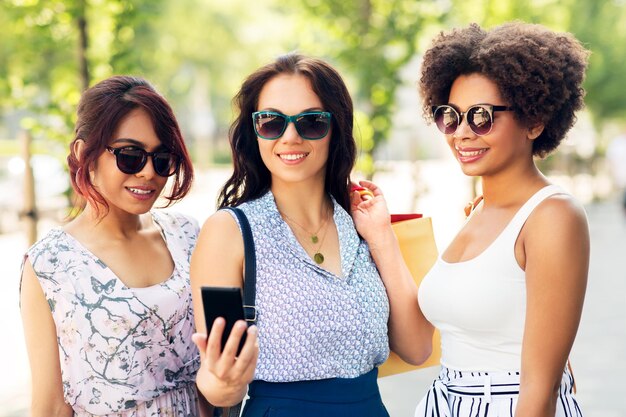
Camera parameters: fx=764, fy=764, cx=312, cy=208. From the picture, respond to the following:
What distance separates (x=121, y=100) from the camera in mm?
2746

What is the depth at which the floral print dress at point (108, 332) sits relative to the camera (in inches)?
102

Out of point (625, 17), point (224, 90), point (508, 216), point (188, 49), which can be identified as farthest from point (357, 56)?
point (224, 90)

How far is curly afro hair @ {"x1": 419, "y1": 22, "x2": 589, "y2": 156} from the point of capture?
2.49m

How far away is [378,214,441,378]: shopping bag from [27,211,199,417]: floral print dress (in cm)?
86

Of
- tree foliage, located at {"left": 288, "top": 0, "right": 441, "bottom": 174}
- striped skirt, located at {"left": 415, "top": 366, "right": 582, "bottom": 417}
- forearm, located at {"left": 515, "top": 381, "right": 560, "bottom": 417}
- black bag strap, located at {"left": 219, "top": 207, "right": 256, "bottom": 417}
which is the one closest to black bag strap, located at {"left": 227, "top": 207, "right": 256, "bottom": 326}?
black bag strap, located at {"left": 219, "top": 207, "right": 256, "bottom": 417}

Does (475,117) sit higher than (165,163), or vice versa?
(475,117)

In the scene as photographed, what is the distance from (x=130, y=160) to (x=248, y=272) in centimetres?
62

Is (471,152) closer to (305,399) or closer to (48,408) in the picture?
(305,399)

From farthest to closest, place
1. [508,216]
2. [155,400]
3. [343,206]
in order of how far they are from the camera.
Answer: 1. [343,206]
2. [155,400]
3. [508,216]

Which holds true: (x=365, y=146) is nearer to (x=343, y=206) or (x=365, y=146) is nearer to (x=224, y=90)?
(x=343, y=206)

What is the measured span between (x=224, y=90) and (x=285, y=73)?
111 feet

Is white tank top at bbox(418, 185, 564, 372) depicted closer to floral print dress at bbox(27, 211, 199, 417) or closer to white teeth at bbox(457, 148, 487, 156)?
white teeth at bbox(457, 148, 487, 156)

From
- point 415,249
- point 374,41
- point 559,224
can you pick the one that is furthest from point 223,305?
point 374,41

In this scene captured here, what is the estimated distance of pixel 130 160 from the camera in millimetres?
2732
